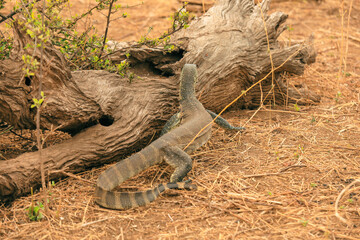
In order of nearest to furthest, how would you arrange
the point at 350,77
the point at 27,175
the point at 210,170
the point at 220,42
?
the point at 27,175 < the point at 210,170 < the point at 220,42 < the point at 350,77

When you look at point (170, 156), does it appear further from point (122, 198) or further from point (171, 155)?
point (122, 198)

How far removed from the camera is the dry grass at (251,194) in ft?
11.9

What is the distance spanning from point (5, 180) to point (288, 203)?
2.94m

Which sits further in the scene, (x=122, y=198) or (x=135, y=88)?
(x=135, y=88)

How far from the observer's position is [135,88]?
5570 mm

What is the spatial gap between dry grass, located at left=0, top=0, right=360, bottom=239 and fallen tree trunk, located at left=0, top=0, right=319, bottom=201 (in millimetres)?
356

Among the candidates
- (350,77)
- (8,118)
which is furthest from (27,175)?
(350,77)

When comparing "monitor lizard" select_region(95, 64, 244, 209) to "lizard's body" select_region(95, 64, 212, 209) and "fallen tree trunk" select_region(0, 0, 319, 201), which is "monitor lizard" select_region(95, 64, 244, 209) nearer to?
"lizard's body" select_region(95, 64, 212, 209)

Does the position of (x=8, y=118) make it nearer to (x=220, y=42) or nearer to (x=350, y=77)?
(x=220, y=42)

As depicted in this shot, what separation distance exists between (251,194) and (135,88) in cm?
233

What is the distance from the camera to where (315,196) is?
4.14 meters

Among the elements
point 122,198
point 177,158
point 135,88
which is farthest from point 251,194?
point 135,88

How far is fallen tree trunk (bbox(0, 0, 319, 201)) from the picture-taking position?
4367 mm

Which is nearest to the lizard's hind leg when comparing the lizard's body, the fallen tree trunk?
the lizard's body
